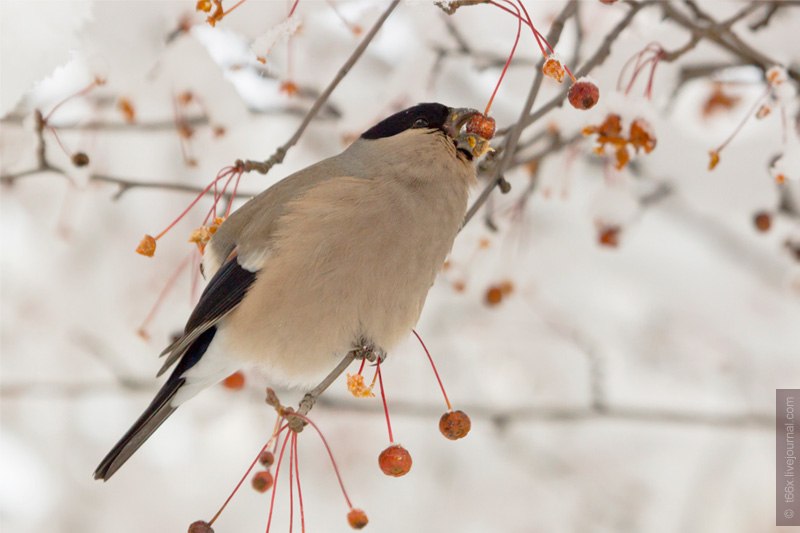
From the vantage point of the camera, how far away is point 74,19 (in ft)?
5.63

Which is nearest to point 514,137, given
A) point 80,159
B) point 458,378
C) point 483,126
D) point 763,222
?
point 483,126

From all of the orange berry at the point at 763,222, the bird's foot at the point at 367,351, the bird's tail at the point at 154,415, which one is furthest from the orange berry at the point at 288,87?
the orange berry at the point at 763,222

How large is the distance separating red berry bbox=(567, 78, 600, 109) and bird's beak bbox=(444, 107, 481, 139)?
1.66ft

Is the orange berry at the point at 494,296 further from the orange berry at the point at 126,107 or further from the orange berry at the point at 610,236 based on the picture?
the orange berry at the point at 126,107

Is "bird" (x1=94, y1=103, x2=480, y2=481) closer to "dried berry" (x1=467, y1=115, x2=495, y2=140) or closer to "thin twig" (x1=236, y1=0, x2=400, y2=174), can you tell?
"dried berry" (x1=467, y1=115, x2=495, y2=140)

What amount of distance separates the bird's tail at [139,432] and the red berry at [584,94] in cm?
124

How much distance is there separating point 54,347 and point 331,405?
2.42 m

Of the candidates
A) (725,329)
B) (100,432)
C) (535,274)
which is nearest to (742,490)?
(725,329)

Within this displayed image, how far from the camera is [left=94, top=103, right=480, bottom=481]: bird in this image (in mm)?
2248

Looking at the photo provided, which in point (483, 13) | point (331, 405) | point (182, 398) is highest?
point (483, 13)

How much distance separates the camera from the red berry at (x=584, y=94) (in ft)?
6.00

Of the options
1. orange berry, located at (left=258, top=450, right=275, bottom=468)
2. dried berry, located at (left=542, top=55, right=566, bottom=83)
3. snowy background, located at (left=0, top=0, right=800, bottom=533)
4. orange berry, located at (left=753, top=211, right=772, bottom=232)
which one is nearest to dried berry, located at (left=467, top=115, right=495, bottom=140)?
dried berry, located at (left=542, top=55, right=566, bottom=83)

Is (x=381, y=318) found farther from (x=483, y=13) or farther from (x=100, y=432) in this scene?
(x=100, y=432)

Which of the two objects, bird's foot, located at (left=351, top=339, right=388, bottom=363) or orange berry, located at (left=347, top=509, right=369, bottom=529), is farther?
bird's foot, located at (left=351, top=339, right=388, bottom=363)
